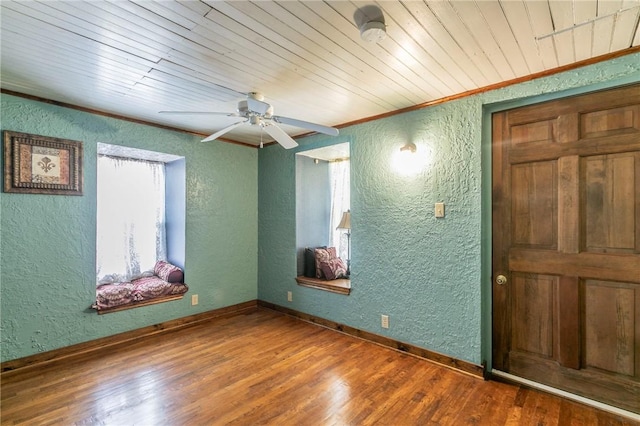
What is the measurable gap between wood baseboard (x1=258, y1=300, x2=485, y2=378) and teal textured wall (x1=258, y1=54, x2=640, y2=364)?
0.16 ft

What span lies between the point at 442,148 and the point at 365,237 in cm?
114

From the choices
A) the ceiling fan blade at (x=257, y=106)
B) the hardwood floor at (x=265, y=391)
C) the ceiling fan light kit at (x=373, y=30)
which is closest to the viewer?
the ceiling fan light kit at (x=373, y=30)

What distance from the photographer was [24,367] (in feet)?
8.09

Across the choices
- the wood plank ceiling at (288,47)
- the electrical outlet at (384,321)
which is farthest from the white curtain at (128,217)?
the electrical outlet at (384,321)

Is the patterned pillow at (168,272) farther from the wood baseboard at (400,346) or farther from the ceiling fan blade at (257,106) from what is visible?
the ceiling fan blade at (257,106)

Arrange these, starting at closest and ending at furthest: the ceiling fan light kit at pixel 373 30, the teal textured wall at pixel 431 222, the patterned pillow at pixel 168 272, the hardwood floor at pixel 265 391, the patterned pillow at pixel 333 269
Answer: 1. the ceiling fan light kit at pixel 373 30
2. the hardwood floor at pixel 265 391
3. the teal textured wall at pixel 431 222
4. the patterned pillow at pixel 168 272
5. the patterned pillow at pixel 333 269

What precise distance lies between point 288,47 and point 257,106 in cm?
45

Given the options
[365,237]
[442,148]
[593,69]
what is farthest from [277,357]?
[593,69]

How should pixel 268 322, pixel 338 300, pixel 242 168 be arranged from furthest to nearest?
pixel 242 168 < pixel 268 322 < pixel 338 300

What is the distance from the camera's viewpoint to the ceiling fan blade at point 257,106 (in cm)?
205

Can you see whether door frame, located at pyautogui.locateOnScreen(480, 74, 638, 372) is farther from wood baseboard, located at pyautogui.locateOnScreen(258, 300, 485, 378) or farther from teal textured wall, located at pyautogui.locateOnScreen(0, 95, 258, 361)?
teal textured wall, located at pyautogui.locateOnScreen(0, 95, 258, 361)

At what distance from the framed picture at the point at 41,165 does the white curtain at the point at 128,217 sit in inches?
20.8

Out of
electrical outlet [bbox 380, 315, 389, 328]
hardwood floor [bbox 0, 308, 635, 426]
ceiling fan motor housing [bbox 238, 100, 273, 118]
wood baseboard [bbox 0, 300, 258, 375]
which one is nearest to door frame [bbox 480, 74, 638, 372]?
hardwood floor [bbox 0, 308, 635, 426]

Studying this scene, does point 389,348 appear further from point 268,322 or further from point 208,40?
A: point 208,40
